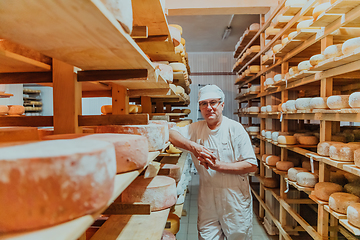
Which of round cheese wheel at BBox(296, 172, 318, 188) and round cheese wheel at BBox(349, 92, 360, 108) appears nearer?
round cheese wheel at BBox(349, 92, 360, 108)

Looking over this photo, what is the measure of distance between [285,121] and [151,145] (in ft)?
8.24

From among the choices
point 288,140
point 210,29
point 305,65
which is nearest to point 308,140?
point 288,140

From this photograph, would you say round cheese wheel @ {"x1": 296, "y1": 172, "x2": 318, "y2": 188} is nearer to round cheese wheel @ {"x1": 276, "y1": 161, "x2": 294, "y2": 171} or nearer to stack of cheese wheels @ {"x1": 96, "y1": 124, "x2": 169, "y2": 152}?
round cheese wheel @ {"x1": 276, "y1": 161, "x2": 294, "y2": 171}

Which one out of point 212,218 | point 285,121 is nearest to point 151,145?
point 212,218

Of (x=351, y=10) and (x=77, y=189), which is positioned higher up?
(x=351, y=10)

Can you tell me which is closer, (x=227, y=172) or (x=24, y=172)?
(x=24, y=172)

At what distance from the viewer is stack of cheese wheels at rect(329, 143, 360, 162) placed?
1844 millimetres

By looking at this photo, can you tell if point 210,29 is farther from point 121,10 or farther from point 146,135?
point 121,10

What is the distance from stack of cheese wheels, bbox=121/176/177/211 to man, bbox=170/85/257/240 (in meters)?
0.53

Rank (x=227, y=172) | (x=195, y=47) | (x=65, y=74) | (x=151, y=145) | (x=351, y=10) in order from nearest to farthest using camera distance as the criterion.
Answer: (x=65, y=74) → (x=151, y=145) → (x=351, y=10) → (x=227, y=172) → (x=195, y=47)

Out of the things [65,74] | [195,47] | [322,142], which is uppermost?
[195,47]

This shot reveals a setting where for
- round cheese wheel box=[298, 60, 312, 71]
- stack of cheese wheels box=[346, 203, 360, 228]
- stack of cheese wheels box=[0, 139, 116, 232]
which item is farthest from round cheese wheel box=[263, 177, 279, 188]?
stack of cheese wheels box=[0, 139, 116, 232]

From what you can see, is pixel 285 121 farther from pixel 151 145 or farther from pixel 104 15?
pixel 104 15

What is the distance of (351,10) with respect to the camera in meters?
1.82
